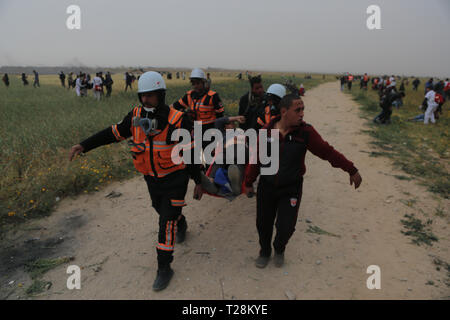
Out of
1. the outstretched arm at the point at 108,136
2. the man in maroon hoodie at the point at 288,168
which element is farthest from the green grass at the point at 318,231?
the outstretched arm at the point at 108,136

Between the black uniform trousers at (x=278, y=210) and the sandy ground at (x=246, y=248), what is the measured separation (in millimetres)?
461

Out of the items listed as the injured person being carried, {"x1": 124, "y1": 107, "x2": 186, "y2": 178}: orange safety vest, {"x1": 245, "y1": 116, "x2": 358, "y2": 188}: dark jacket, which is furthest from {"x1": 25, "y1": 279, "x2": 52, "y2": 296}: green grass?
{"x1": 245, "y1": 116, "x2": 358, "y2": 188}: dark jacket

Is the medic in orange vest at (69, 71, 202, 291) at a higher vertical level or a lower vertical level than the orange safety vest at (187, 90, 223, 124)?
lower

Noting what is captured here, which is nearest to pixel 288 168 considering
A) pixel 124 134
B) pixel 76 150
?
pixel 124 134

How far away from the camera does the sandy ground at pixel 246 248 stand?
3.10m

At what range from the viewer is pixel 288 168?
3.02 metres

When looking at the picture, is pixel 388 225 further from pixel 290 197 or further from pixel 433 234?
pixel 290 197

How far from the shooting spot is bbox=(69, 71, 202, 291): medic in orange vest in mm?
2920

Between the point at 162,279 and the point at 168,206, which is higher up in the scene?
the point at 168,206

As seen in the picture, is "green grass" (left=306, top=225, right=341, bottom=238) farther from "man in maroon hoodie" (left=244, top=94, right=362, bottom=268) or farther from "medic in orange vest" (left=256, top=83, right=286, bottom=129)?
"medic in orange vest" (left=256, top=83, right=286, bottom=129)

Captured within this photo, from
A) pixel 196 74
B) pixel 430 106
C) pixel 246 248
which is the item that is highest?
Answer: pixel 196 74

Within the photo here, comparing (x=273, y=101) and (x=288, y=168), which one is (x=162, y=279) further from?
(x=273, y=101)

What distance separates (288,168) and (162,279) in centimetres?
201

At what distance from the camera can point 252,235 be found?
4.25m
